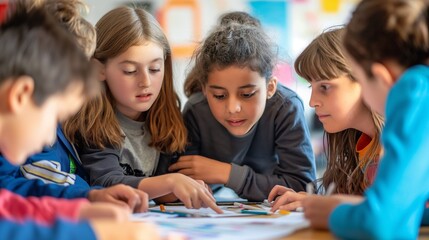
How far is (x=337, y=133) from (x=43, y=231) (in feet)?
3.30

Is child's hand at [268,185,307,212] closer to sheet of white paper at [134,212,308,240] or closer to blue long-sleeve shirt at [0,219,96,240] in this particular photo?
sheet of white paper at [134,212,308,240]

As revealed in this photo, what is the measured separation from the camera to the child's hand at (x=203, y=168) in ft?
5.52

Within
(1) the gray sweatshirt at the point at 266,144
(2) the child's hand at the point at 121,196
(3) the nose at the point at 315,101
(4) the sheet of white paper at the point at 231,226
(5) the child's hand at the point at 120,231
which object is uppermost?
(3) the nose at the point at 315,101

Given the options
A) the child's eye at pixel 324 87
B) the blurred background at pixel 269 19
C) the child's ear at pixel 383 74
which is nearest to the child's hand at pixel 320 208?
the child's ear at pixel 383 74

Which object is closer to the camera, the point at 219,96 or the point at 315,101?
the point at 315,101

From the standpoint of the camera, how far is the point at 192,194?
1.38 metres

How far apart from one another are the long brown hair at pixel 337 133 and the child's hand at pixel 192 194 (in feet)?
1.22

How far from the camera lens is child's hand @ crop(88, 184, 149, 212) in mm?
1293

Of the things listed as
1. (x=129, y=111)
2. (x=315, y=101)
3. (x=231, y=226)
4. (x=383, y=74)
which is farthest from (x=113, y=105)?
(x=383, y=74)

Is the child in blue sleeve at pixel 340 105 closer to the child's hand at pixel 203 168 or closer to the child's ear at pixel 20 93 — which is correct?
the child's hand at pixel 203 168

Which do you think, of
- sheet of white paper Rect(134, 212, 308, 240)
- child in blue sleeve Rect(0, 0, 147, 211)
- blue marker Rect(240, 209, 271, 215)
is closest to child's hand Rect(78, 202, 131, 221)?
sheet of white paper Rect(134, 212, 308, 240)

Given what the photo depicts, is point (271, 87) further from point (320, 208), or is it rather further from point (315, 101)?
point (320, 208)

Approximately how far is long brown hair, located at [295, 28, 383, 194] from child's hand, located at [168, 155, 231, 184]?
249mm

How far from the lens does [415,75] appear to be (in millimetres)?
924
